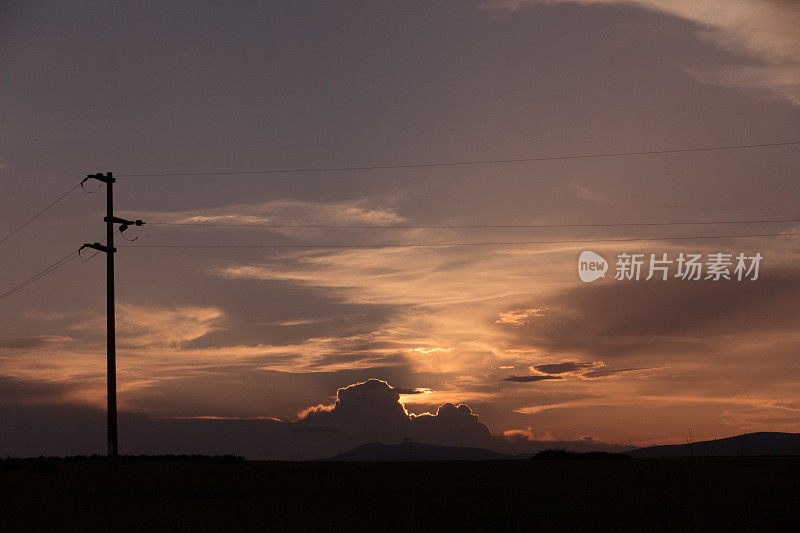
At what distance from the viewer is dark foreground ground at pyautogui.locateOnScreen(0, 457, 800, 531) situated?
1775cm

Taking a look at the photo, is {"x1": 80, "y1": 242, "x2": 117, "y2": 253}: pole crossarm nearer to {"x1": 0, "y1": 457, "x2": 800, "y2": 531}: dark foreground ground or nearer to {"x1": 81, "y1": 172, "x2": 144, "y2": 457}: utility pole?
{"x1": 81, "y1": 172, "x2": 144, "y2": 457}: utility pole

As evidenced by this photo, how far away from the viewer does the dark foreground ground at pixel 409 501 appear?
1775 centimetres

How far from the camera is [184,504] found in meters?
23.6

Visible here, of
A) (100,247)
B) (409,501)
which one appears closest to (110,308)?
(100,247)

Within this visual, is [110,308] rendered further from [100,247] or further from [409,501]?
[409,501]

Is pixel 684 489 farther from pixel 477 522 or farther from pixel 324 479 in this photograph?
pixel 324 479

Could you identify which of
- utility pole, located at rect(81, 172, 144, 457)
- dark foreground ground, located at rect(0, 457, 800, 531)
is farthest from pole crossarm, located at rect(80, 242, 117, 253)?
Result: dark foreground ground, located at rect(0, 457, 800, 531)

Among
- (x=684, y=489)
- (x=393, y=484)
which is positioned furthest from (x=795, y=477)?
(x=393, y=484)

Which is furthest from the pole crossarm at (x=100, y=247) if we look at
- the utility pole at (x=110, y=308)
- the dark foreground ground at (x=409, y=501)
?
the dark foreground ground at (x=409, y=501)

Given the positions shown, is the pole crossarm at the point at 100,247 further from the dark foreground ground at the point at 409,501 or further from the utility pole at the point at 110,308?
the dark foreground ground at the point at 409,501

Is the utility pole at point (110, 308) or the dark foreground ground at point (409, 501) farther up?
the utility pole at point (110, 308)

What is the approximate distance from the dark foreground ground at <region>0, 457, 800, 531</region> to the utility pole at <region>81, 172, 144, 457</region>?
81.5 inches

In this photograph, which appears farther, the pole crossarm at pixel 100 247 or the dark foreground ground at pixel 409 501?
the pole crossarm at pixel 100 247

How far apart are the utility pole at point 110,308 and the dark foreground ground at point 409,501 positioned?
2.07 meters
